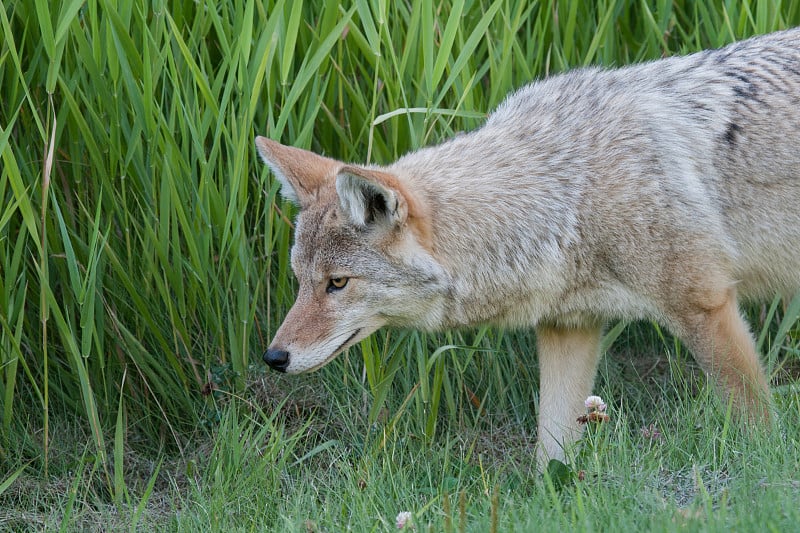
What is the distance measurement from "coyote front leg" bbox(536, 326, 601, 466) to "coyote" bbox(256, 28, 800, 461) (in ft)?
0.34

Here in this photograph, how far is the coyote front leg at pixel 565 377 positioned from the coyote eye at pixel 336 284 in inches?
42.2

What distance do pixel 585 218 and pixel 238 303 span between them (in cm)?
168

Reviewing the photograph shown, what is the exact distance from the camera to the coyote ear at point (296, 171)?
4.13 meters

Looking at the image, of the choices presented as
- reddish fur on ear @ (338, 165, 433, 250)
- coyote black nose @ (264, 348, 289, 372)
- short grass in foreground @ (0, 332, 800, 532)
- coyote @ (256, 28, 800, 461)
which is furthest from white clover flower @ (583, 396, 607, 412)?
coyote black nose @ (264, 348, 289, 372)

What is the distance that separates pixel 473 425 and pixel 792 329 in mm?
1705

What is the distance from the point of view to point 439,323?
422 cm

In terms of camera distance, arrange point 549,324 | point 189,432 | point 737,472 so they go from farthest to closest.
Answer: point 189,432 → point 549,324 → point 737,472

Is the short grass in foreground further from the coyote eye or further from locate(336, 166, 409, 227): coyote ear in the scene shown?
locate(336, 166, 409, 227): coyote ear

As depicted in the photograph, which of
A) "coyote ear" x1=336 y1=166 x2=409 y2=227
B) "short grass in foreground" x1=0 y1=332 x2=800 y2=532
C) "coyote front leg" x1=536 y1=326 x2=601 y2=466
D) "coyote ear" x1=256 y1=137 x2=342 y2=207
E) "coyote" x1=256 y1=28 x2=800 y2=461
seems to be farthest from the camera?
"coyote front leg" x1=536 y1=326 x2=601 y2=466

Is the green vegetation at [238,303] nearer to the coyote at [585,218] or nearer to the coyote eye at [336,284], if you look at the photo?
the coyote at [585,218]

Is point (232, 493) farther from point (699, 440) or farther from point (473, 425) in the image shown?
point (699, 440)

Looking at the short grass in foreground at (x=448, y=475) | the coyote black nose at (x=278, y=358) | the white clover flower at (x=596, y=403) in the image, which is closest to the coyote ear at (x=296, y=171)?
the coyote black nose at (x=278, y=358)

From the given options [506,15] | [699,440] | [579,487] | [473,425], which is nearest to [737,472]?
[699,440]

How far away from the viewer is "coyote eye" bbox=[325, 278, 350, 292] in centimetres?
398
